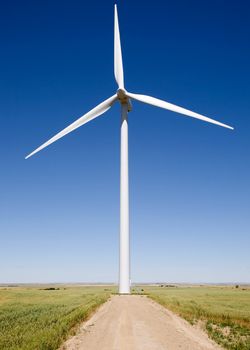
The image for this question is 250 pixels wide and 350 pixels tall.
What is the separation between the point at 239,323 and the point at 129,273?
17940mm

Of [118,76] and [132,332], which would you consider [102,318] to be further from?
[118,76]

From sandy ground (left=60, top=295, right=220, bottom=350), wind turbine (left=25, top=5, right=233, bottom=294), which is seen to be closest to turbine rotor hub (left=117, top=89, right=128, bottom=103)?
wind turbine (left=25, top=5, right=233, bottom=294)

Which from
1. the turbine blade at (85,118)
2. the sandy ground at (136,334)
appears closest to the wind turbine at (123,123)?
the turbine blade at (85,118)

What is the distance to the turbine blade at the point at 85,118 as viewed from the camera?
153 feet

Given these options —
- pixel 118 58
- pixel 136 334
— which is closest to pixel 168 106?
pixel 118 58

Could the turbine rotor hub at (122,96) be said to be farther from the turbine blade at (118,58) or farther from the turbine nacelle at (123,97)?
the turbine blade at (118,58)

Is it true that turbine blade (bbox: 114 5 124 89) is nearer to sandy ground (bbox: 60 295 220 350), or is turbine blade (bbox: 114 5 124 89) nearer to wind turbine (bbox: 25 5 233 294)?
wind turbine (bbox: 25 5 233 294)

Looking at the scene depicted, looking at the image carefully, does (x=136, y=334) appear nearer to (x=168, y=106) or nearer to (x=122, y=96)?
(x=168, y=106)

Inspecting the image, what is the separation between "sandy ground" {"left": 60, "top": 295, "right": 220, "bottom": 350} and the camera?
18.1 metres

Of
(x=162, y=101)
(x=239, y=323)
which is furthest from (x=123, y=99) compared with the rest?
(x=239, y=323)

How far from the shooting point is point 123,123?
52469mm

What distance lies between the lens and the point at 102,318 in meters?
27.1

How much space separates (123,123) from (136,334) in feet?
115

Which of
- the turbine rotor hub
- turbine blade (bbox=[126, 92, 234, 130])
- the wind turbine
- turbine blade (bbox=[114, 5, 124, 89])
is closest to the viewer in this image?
turbine blade (bbox=[126, 92, 234, 130])
